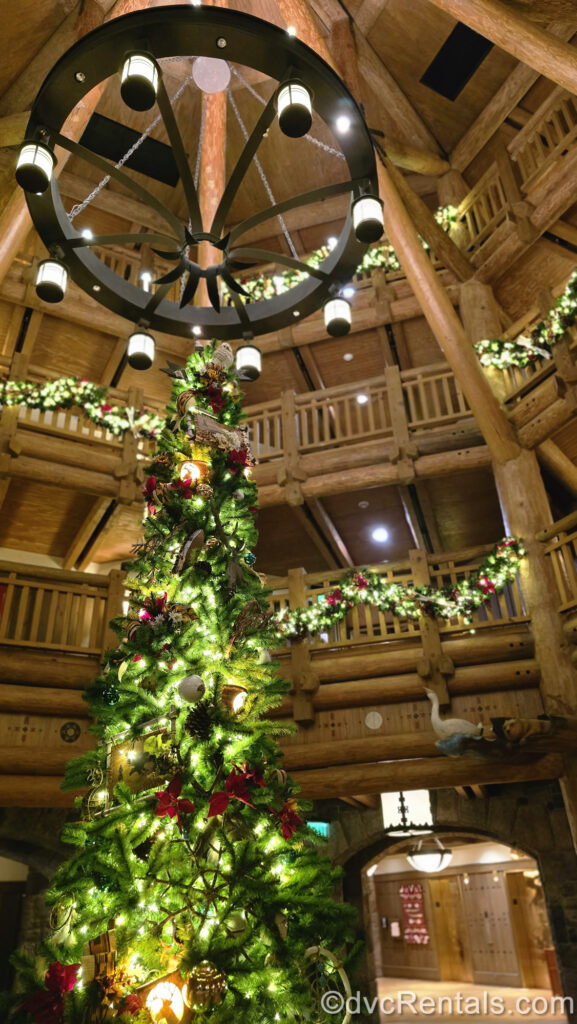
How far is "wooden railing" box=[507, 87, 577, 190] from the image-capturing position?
953 centimetres

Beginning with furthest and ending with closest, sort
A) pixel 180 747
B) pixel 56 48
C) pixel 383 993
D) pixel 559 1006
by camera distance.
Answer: pixel 383 993
pixel 559 1006
pixel 56 48
pixel 180 747

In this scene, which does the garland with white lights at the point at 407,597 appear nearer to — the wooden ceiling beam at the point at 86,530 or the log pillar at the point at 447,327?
the log pillar at the point at 447,327

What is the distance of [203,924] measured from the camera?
268cm

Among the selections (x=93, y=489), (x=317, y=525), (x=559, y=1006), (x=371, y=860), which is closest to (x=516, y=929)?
(x=559, y=1006)

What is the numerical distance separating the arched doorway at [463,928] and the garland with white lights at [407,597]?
16.2 ft

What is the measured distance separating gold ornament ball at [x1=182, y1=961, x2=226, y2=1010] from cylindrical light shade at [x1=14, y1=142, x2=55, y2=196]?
4186mm

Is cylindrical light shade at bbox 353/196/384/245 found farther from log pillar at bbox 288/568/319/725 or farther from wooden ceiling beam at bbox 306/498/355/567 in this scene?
wooden ceiling beam at bbox 306/498/355/567

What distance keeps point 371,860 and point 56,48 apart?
1326 centimetres

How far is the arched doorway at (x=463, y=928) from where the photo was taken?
1192 centimetres

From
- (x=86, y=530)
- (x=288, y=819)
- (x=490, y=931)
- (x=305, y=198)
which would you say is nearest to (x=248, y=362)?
(x=305, y=198)

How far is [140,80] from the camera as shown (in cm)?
360

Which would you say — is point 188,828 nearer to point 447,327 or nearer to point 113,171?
point 113,171

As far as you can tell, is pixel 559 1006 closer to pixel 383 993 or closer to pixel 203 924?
pixel 383 993

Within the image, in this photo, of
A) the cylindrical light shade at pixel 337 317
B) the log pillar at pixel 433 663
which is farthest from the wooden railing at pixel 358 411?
the cylindrical light shade at pixel 337 317
